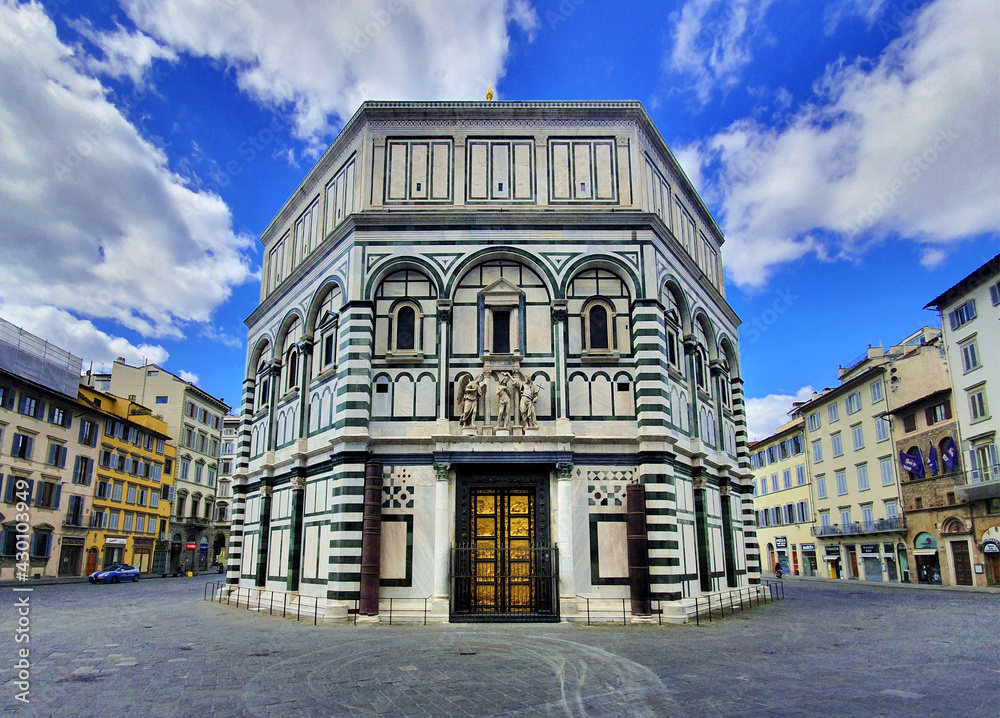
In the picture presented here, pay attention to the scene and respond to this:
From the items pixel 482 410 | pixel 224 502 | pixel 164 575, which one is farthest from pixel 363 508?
pixel 224 502

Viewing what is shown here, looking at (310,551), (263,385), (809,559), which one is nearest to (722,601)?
(310,551)

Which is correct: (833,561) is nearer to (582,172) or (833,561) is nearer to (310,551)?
(582,172)

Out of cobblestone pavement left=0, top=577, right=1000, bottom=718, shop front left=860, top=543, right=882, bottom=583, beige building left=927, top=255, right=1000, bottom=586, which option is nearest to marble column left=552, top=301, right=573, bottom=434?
cobblestone pavement left=0, top=577, right=1000, bottom=718

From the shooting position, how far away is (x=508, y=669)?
11.7 meters

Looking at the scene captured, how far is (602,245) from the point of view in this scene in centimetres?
2153

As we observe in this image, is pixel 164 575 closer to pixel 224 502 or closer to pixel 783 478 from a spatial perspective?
pixel 224 502

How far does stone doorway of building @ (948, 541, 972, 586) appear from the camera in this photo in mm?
36250

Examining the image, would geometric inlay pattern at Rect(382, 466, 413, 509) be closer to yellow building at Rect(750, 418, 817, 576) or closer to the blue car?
the blue car

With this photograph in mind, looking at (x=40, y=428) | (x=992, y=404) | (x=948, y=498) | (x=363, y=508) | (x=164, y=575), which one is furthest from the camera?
(x=164, y=575)

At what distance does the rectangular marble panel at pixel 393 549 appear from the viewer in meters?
19.0

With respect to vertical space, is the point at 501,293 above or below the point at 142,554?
above

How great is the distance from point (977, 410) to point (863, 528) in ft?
41.3

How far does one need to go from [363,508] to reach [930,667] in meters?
13.2

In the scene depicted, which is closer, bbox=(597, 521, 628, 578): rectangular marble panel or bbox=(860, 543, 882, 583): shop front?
bbox=(597, 521, 628, 578): rectangular marble panel
